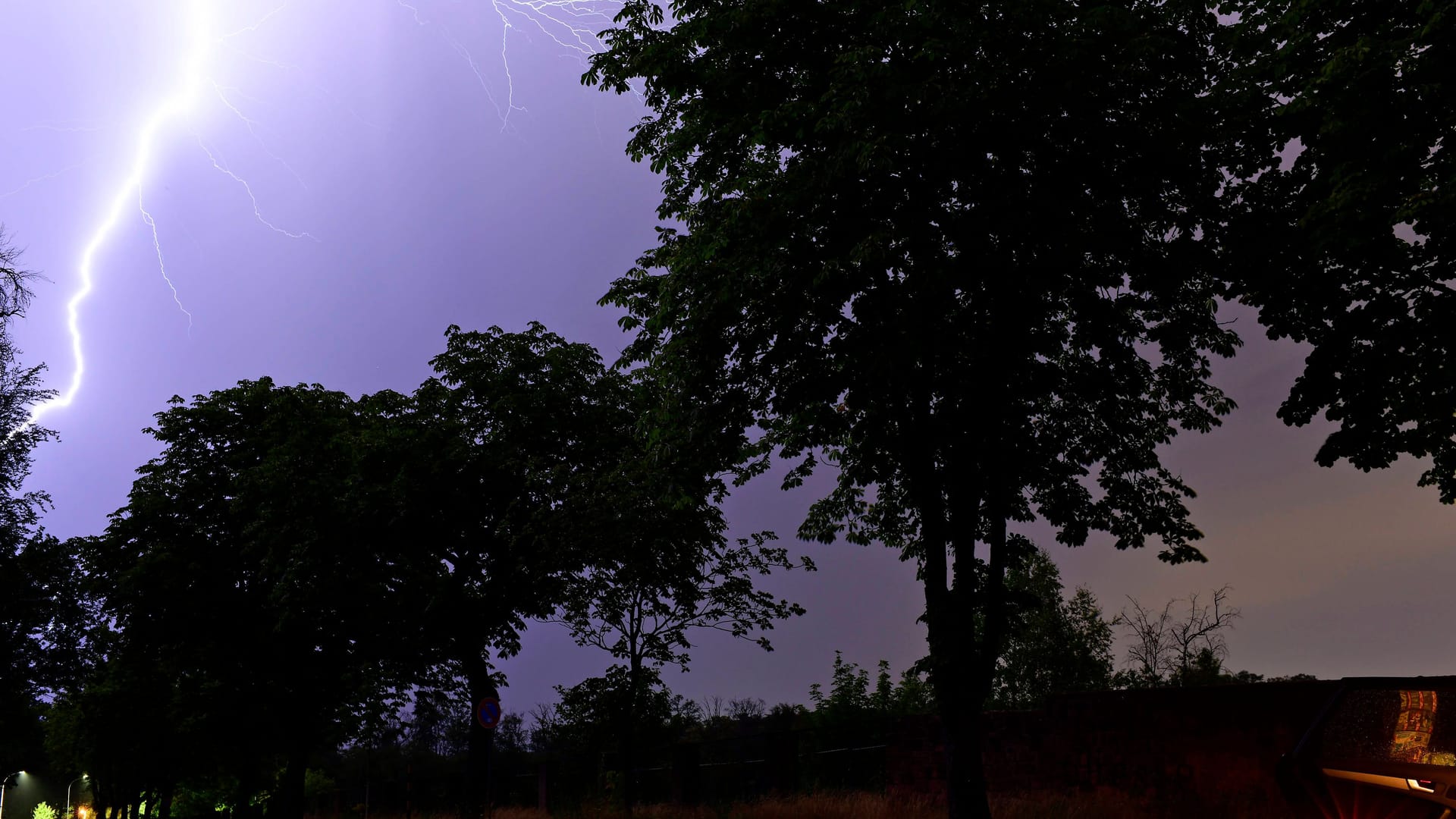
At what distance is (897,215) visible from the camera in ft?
48.4

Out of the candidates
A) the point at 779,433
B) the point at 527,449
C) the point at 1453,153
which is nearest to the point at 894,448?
the point at 779,433

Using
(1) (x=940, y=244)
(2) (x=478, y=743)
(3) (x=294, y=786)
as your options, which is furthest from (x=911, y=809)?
(3) (x=294, y=786)

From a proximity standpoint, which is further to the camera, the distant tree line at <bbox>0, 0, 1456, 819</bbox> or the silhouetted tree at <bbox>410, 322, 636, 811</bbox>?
the silhouetted tree at <bbox>410, 322, 636, 811</bbox>

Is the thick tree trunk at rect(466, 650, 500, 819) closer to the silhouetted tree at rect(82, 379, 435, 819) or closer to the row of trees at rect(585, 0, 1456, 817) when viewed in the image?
the silhouetted tree at rect(82, 379, 435, 819)

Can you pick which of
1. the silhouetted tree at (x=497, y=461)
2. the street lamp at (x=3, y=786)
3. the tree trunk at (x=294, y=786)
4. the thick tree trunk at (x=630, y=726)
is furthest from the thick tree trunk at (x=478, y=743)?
the street lamp at (x=3, y=786)

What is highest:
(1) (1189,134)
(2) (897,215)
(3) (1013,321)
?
(1) (1189,134)

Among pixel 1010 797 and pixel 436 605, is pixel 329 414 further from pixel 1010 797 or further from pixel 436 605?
pixel 1010 797

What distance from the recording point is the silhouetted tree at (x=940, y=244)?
14086 mm

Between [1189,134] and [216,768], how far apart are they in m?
53.7

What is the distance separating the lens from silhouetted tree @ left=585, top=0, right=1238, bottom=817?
46.2ft

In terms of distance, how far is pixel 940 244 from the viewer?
15383 mm

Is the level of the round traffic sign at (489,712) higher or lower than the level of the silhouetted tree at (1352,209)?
lower

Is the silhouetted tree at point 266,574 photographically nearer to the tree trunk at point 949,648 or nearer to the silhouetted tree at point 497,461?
the silhouetted tree at point 497,461

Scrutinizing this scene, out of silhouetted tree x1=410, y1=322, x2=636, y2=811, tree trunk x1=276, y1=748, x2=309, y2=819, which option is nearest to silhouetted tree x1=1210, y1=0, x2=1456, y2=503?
silhouetted tree x1=410, y1=322, x2=636, y2=811
